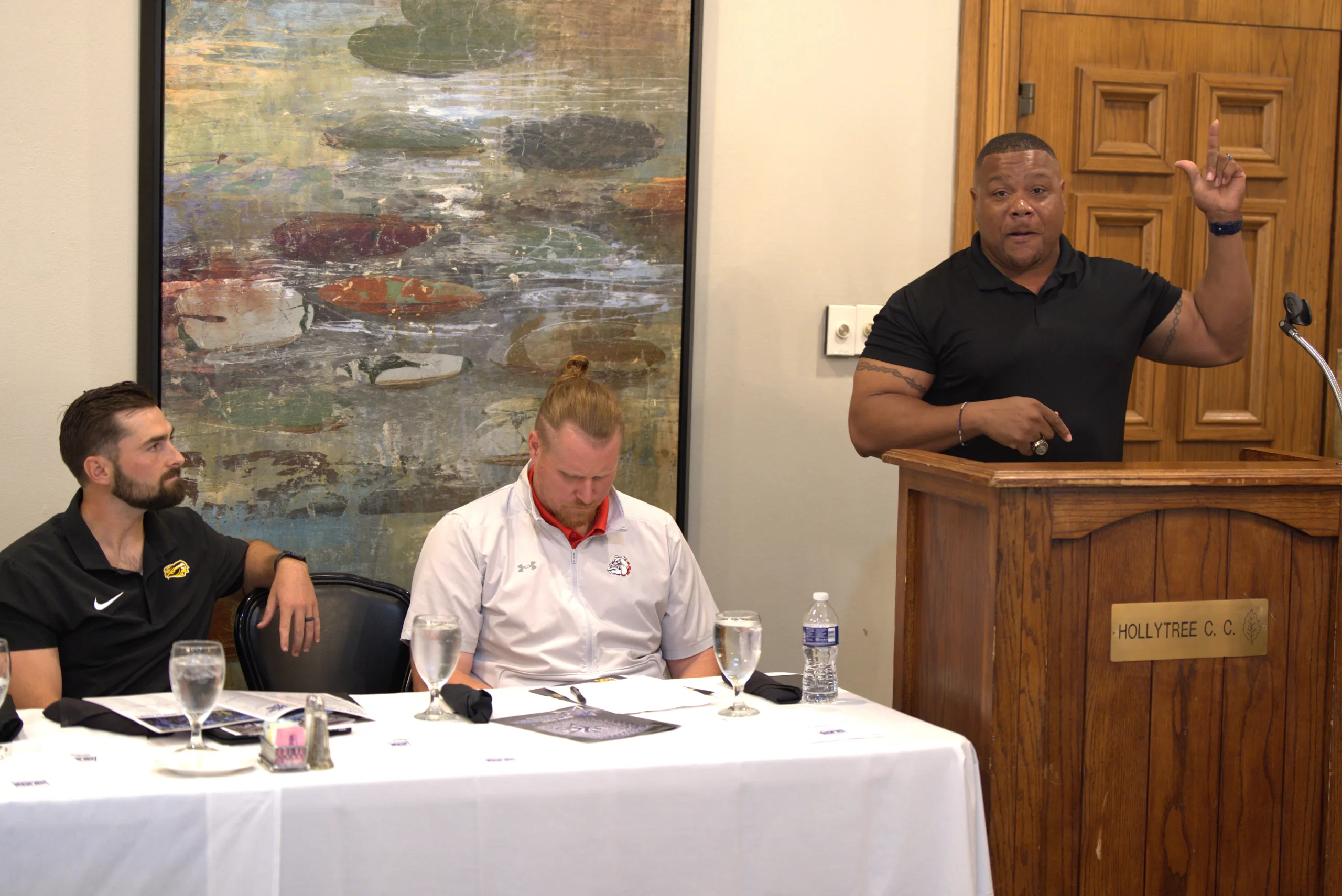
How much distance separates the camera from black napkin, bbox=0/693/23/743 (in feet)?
5.45

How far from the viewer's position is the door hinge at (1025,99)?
334 centimetres

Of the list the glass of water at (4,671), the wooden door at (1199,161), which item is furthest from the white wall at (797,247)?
the glass of water at (4,671)

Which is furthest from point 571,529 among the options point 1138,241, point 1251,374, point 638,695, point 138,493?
point 1251,374

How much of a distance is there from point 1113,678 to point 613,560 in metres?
0.91

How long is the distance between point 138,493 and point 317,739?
971 mm

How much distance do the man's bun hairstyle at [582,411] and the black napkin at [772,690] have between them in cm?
51

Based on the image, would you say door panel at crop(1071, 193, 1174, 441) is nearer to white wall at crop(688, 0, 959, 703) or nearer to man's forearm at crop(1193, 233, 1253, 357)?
white wall at crop(688, 0, 959, 703)

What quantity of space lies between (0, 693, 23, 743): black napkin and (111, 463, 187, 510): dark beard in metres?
0.71

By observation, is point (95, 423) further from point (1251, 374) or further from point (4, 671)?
point (1251, 374)

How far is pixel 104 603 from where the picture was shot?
2.33 meters

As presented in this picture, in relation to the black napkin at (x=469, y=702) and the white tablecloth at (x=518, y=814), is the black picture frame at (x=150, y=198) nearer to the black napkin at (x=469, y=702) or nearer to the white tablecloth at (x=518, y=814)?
the white tablecloth at (x=518, y=814)

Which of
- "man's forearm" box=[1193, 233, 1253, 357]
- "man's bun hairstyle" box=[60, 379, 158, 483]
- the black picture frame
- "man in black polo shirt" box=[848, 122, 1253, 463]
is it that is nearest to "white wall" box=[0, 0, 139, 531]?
the black picture frame

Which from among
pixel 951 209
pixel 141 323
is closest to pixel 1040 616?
pixel 951 209

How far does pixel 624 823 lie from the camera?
5.51ft
